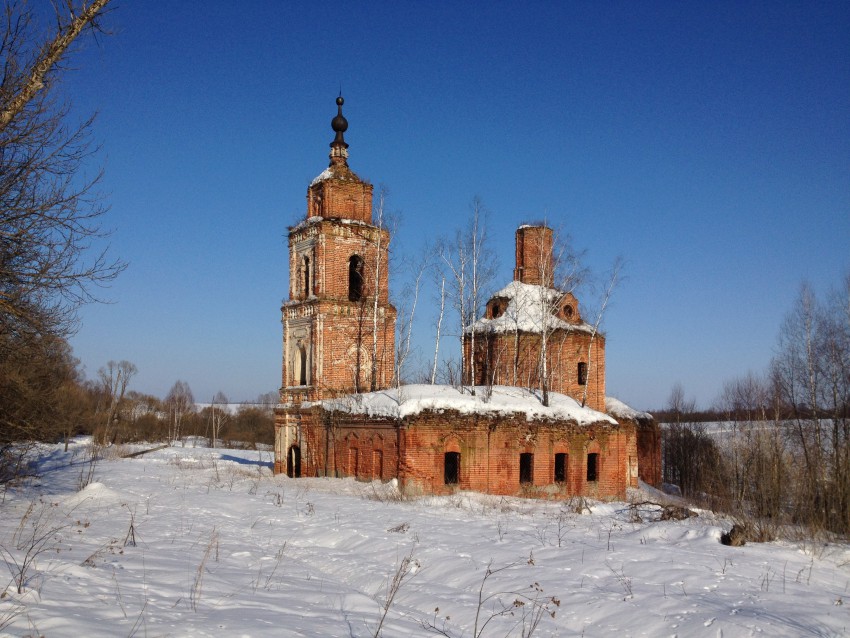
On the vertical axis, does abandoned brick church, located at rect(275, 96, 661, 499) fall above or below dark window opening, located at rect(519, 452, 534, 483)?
above

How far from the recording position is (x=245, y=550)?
10.0m

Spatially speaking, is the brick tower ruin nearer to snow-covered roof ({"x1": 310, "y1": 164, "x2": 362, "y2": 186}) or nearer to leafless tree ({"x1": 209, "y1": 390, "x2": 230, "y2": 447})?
snow-covered roof ({"x1": 310, "y1": 164, "x2": 362, "y2": 186})

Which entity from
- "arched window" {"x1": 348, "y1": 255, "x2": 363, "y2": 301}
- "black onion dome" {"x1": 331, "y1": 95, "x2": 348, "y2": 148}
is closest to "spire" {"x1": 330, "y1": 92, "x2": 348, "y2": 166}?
"black onion dome" {"x1": 331, "y1": 95, "x2": 348, "y2": 148}

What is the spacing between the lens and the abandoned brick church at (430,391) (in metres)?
20.0

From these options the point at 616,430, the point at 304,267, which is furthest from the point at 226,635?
the point at 304,267

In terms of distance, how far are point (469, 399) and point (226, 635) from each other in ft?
51.6

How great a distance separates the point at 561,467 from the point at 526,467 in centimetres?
149

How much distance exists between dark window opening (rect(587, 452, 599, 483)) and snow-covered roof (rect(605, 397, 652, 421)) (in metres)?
8.67

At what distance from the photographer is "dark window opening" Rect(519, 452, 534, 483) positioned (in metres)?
20.9

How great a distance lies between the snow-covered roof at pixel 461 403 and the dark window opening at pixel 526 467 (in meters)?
1.20

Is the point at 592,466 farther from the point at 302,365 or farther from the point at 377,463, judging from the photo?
the point at 302,365

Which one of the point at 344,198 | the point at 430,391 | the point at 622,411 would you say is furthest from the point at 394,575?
the point at 622,411

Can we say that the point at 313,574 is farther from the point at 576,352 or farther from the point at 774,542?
the point at 576,352

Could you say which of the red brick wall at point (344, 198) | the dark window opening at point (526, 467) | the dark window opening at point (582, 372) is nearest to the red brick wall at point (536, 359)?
the dark window opening at point (582, 372)
